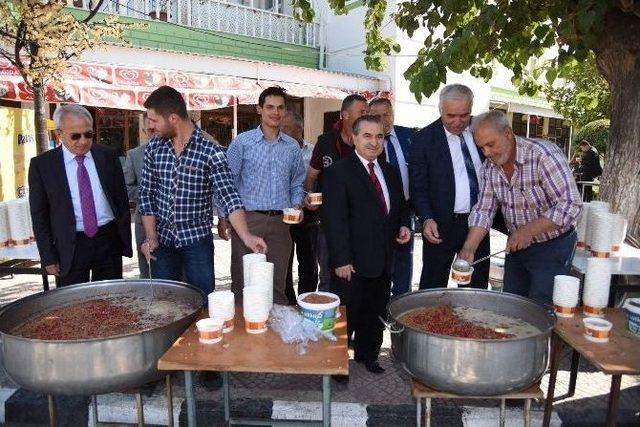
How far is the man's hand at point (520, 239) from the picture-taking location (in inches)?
115

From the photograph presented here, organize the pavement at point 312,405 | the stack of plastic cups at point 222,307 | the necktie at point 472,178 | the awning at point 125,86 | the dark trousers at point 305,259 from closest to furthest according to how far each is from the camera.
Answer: the stack of plastic cups at point 222,307
the pavement at point 312,405
the necktie at point 472,178
the dark trousers at point 305,259
the awning at point 125,86

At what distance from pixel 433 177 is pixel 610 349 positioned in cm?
167

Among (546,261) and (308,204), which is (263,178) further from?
(546,261)

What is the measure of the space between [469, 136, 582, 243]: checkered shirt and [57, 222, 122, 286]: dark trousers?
95.4 inches

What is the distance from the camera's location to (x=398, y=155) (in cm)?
413

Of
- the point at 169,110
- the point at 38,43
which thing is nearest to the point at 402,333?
the point at 169,110

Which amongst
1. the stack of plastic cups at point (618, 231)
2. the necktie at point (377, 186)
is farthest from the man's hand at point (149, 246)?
the stack of plastic cups at point (618, 231)

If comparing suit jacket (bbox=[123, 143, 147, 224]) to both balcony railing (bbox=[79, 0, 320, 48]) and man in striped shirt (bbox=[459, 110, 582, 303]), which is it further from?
balcony railing (bbox=[79, 0, 320, 48])

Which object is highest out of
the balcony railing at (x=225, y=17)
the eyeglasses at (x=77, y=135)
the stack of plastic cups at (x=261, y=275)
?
the balcony railing at (x=225, y=17)

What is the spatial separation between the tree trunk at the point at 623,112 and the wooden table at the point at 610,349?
2.14 m

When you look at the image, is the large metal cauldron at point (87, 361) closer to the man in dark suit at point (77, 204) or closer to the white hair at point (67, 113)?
the man in dark suit at point (77, 204)

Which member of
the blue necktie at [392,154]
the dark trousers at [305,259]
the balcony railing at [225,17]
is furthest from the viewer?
the balcony railing at [225,17]

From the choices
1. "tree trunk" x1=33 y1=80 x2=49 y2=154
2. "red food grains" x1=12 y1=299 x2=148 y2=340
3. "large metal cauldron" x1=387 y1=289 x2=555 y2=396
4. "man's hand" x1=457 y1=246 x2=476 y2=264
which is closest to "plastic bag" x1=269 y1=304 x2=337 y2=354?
"large metal cauldron" x1=387 y1=289 x2=555 y2=396

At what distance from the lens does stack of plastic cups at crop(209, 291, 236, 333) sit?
2.36 meters
